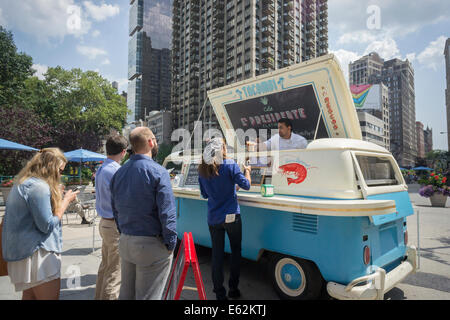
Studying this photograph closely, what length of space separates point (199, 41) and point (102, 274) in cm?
Answer: 7569

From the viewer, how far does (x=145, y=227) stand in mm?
2143

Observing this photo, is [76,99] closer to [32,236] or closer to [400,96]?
[32,236]

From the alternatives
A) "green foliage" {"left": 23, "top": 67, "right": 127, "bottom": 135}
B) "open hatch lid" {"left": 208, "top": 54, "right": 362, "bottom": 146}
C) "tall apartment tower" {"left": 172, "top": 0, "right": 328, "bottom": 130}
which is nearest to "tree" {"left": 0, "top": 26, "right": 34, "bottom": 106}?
"green foliage" {"left": 23, "top": 67, "right": 127, "bottom": 135}

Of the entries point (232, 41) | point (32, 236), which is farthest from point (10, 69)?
point (232, 41)

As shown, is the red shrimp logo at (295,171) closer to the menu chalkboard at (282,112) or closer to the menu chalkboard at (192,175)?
the menu chalkboard at (282,112)

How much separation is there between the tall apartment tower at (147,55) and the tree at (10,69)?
293 ft

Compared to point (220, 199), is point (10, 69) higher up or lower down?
higher up

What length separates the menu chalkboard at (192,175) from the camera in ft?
16.1

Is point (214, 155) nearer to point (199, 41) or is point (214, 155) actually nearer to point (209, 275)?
point (209, 275)

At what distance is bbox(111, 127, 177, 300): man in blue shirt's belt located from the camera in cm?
213

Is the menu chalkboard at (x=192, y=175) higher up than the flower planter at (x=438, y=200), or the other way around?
the menu chalkboard at (x=192, y=175)

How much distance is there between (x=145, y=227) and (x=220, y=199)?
1.26 m

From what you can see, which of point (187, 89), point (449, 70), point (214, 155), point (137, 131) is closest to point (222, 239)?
point (214, 155)

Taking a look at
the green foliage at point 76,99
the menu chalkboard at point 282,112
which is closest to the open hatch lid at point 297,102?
the menu chalkboard at point 282,112
